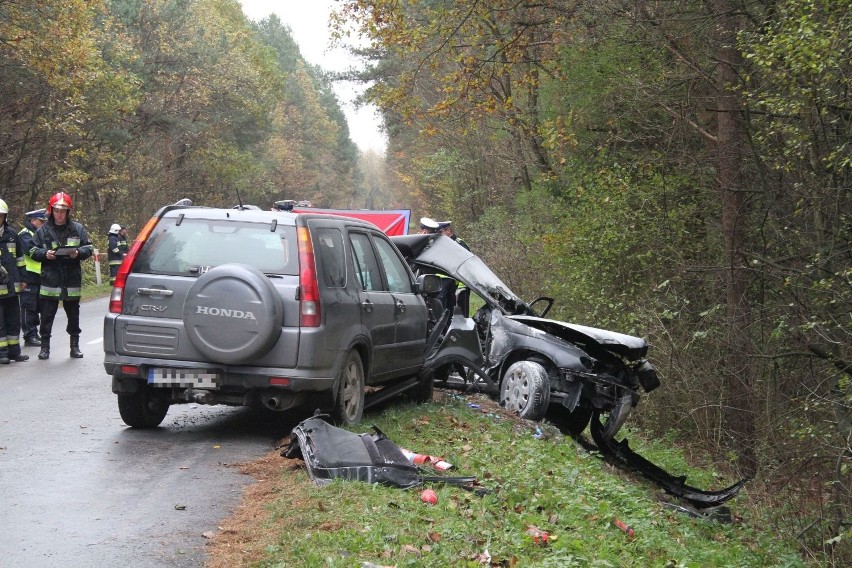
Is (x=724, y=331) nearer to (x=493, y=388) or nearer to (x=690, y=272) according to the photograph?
(x=690, y=272)

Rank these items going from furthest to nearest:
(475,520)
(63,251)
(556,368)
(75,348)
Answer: (75,348), (63,251), (556,368), (475,520)

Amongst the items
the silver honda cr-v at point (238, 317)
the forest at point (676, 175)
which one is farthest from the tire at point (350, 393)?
the forest at point (676, 175)

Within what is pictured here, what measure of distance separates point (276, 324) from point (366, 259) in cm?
186

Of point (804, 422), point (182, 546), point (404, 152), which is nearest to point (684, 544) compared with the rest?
point (804, 422)

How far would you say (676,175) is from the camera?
52.3 ft

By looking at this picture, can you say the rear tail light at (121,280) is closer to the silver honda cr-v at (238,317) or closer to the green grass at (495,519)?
the silver honda cr-v at (238,317)

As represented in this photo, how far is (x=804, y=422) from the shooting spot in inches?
401

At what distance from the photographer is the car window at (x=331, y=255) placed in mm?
8266

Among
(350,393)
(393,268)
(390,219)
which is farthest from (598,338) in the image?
(390,219)

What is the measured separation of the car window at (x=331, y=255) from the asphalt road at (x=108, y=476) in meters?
1.42

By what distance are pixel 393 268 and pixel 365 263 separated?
30.1 inches

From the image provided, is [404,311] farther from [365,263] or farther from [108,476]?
[108,476]

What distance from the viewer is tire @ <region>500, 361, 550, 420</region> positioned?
10.5 meters

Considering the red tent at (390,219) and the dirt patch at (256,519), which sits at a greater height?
the red tent at (390,219)
